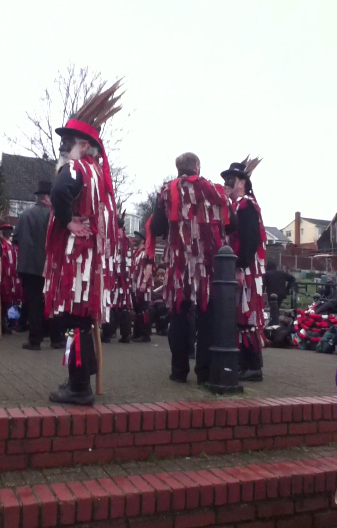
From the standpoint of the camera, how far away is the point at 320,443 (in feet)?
14.5

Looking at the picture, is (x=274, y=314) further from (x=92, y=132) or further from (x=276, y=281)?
(x=92, y=132)

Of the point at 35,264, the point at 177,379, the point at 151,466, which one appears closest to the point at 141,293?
the point at 35,264

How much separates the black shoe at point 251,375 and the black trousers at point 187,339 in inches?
21.8

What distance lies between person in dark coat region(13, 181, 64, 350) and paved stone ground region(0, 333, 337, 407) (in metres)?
0.20

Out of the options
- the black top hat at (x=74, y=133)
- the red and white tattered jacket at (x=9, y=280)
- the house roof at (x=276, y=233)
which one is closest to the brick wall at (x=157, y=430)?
the black top hat at (x=74, y=133)

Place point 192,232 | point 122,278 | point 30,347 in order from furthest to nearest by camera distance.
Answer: point 122,278 < point 30,347 < point 192,232

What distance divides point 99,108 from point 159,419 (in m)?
2.17

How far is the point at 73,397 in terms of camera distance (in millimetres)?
3898

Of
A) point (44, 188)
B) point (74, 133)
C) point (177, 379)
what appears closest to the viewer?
point (74, 133)

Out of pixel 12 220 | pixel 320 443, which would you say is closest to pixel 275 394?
pixel 320 443

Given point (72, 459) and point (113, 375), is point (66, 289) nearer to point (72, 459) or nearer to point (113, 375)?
point (72, 459)

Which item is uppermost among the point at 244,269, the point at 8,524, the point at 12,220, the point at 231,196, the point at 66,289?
the point at 12,220

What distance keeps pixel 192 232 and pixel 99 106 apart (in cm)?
120

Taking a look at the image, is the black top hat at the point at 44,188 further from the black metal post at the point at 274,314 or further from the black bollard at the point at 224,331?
the black metal post at the point at 274,314
